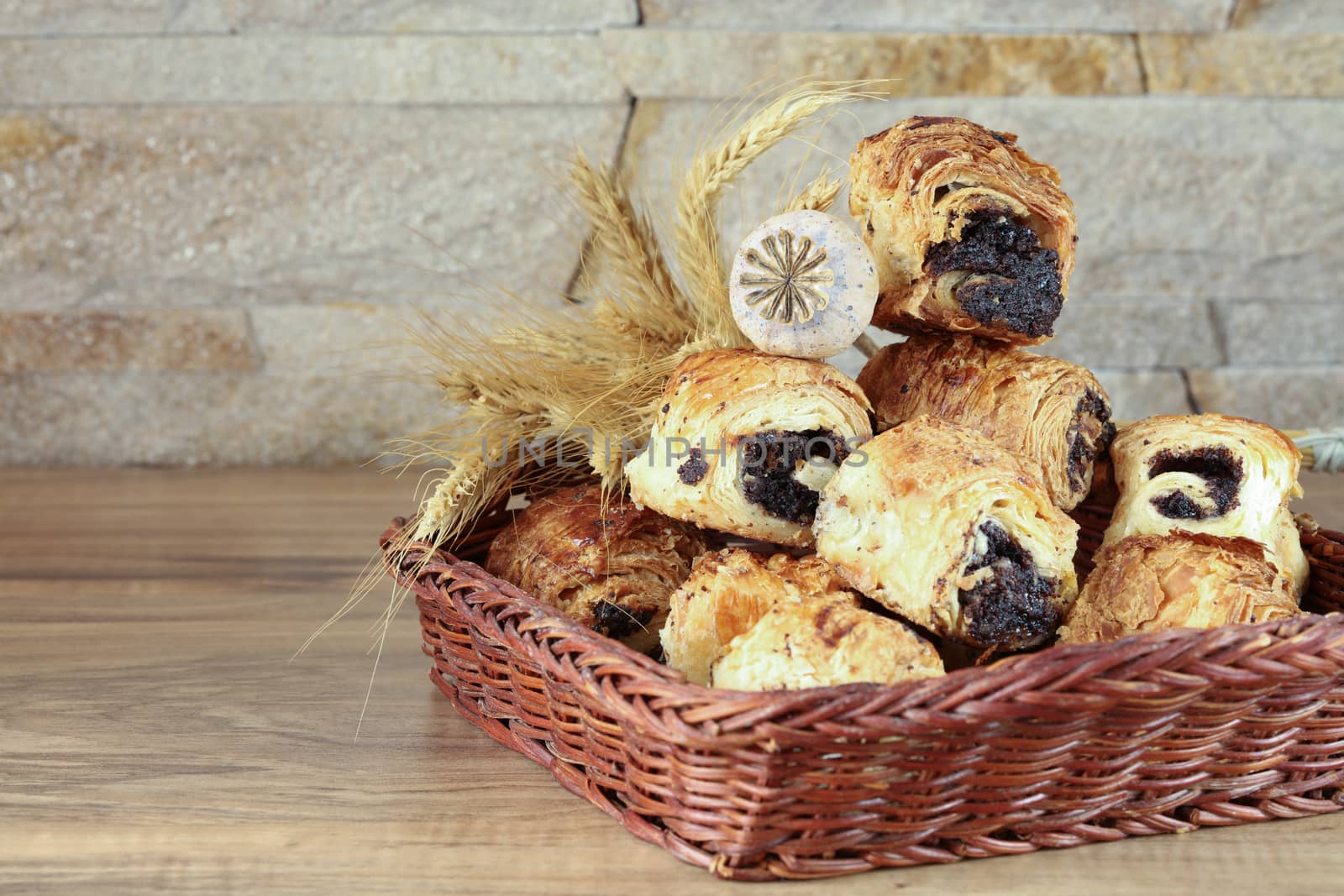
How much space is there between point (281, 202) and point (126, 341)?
0.32 meters

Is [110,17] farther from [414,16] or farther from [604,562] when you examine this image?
[604,562]

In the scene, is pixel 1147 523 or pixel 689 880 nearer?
pixel 689 880

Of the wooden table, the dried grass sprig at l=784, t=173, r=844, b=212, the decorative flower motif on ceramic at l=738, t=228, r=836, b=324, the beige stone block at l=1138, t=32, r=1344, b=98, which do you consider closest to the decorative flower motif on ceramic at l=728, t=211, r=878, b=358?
the decorative flower motif on ceramic at l=738, t=228, r=836, b=324

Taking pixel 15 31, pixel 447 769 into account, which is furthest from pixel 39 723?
pixel 15 31

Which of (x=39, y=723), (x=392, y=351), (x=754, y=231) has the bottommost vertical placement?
(x=39, y=723)

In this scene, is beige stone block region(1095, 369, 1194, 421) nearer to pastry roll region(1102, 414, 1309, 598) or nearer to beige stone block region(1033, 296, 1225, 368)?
beige stone block region(1033, 296, 1225, 368)

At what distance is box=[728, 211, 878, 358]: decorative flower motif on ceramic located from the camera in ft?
2.57

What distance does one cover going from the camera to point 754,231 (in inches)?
32.3

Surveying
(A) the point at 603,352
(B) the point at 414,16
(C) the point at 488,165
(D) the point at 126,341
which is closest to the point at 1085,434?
(A) the point at 603,352

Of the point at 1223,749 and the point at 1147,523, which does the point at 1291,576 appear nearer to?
the point at 1147,523

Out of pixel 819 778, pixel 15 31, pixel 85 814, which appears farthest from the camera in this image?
pixel 15 31

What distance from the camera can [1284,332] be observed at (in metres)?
1.85

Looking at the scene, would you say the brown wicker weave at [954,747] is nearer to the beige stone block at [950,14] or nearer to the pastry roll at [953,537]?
the pastry roll at [953,537]

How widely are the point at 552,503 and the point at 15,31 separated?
133 centimetres
